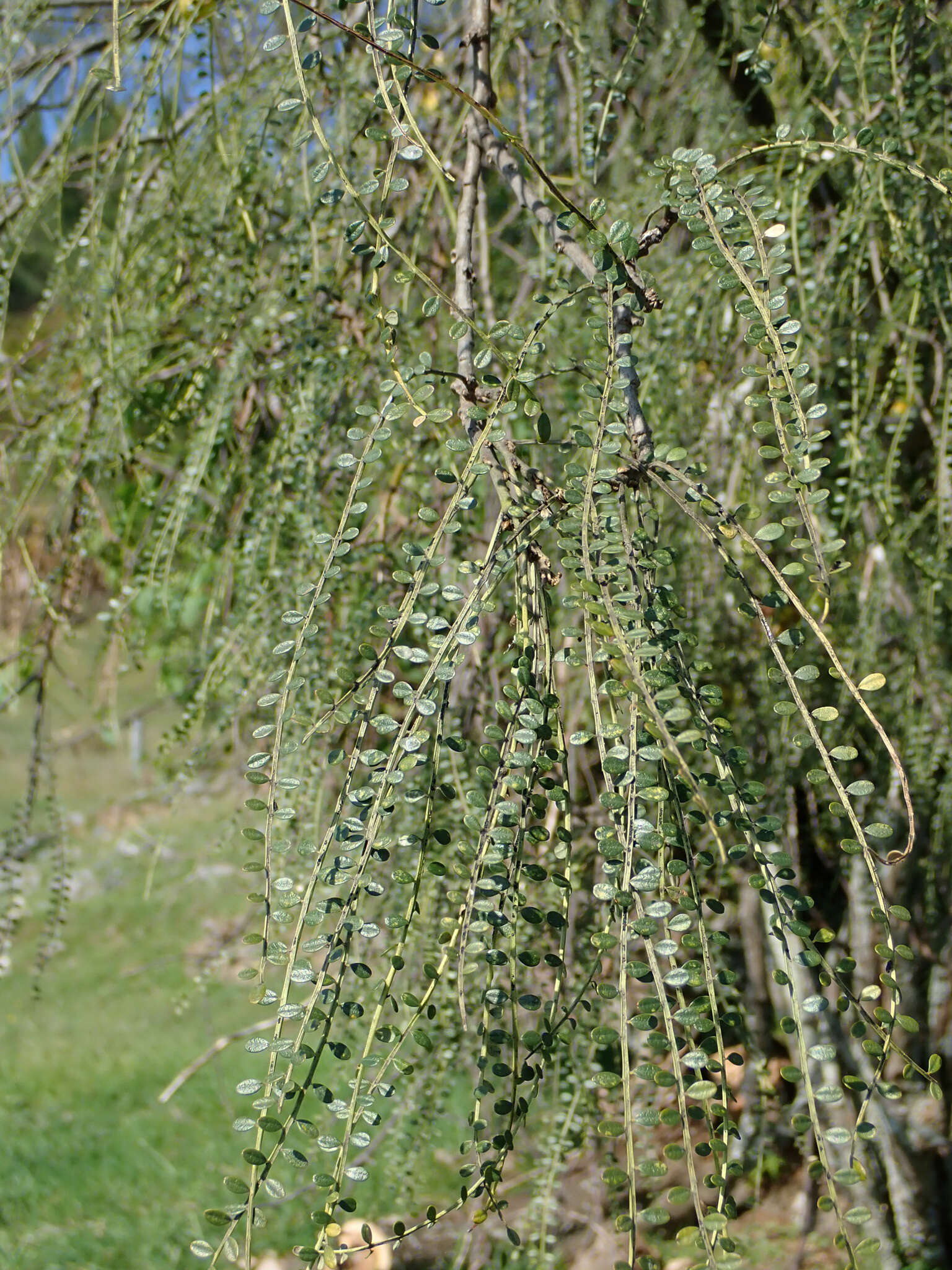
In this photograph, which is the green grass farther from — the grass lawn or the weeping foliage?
the weeping foliage

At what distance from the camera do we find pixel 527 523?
74 cm

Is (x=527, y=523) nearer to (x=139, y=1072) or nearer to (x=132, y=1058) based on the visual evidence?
(x=139, y=1072)

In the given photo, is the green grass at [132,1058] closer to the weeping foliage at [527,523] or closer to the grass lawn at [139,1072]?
the grass lawn at [139,1072]

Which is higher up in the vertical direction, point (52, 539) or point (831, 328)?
point (831, 328)

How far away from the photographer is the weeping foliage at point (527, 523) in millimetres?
681

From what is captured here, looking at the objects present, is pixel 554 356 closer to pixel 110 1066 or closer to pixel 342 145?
pixel 342 145

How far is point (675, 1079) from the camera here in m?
0.61

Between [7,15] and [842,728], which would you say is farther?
[842,728]

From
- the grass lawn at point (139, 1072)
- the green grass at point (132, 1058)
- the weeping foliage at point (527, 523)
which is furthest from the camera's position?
the green grass at point (132, 1058)

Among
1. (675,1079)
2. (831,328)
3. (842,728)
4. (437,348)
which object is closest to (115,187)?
(437,348)

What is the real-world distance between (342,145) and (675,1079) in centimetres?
110

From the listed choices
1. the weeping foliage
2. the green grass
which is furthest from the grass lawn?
the weeping foliage

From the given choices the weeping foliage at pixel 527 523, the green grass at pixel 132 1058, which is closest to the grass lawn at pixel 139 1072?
the green grass at pixel 132 1058

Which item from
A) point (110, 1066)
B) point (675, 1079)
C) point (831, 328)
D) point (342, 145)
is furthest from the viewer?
point (110, 1066)
